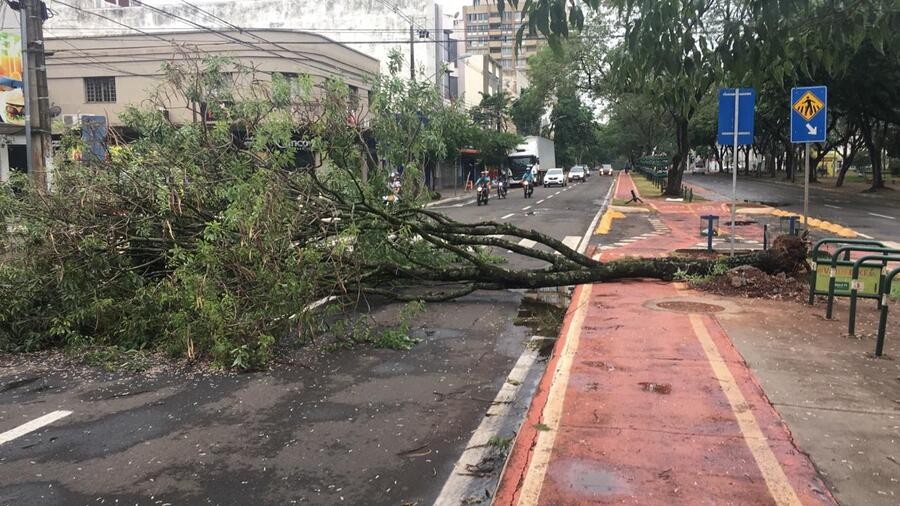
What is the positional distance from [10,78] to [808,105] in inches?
1096

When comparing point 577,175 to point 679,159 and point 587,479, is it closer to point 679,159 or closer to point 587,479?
point 679,159

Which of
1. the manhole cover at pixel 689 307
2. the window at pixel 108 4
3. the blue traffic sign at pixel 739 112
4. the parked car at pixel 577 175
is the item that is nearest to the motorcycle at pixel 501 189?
the blue traffic sign at pixel 739 112

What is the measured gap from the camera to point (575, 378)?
219 inches

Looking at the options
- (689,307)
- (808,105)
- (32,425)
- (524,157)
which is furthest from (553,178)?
(32,425)

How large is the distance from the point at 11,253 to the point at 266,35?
28.7 metres

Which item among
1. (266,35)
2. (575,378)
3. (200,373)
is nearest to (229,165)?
(200,373)

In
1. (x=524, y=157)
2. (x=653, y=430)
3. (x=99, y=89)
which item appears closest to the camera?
(x=653, y=430)

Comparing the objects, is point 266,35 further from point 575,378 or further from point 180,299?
point 575,378

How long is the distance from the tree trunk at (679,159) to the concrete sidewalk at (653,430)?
94.5 feet

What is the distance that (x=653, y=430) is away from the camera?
14.6 ft

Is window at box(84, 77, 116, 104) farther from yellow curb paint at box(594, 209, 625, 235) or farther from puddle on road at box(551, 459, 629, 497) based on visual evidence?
puddle on road at box(551, 459, 629, 497)

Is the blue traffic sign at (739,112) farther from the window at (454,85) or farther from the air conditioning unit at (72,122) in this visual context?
the window at (454,85)

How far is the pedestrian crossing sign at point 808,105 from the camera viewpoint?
413 inches

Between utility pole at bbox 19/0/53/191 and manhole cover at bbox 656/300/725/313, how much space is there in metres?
12.3
